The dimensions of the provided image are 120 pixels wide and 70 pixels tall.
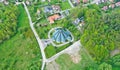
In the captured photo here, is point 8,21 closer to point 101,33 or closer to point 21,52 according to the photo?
point 21,52

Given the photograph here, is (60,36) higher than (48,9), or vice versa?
(48,9)

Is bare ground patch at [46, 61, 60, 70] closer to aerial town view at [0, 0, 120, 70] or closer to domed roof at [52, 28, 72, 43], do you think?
aerial town view at [0, 0, 120, 70]

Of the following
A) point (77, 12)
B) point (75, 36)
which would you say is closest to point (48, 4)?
point (77, 12)

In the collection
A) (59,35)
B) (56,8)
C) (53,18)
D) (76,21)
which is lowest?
(59,35)

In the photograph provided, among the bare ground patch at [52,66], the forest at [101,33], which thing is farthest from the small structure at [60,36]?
the bare ground patch at [52,66]

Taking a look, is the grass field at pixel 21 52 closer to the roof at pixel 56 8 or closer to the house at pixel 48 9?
the house at pixel 48 9

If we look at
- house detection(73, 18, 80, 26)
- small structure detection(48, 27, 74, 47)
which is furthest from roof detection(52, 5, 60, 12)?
small structure detection(48, 27, 74, 47)

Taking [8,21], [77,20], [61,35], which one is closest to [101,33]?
[77,20]

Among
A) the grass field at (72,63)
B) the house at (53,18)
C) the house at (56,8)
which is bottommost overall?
the grass field at (72,63)
